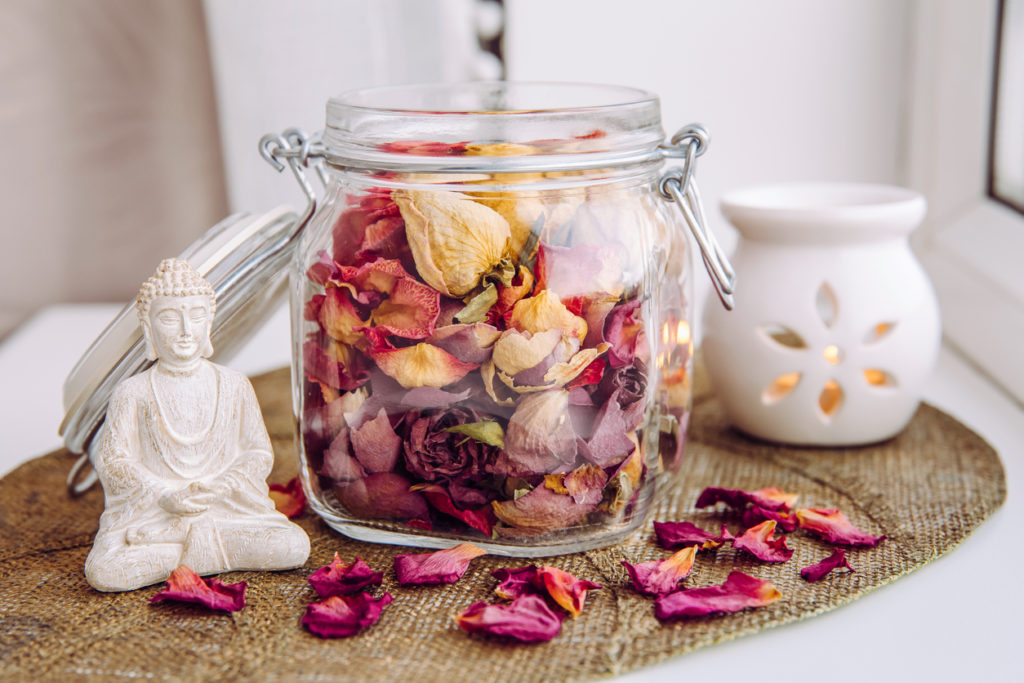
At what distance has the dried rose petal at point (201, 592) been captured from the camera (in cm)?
46

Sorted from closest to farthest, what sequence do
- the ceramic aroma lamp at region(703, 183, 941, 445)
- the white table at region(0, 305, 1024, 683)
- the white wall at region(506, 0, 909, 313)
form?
the white table at region(0, 305, 1024, 683) → the ceramic aroma lamp at region(703, 183, 941, 445) → the white wall at region(506, 0, 909, 313)

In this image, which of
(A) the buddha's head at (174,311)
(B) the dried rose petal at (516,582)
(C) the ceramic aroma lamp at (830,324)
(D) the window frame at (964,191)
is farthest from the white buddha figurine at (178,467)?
(D) the window frame at (964,191)

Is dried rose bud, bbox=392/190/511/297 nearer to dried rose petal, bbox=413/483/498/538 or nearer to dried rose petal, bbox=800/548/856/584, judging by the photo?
dried rose petal, bbox=413/483/498/538

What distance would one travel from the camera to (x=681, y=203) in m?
0.54

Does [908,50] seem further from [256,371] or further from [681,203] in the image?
[256,371]

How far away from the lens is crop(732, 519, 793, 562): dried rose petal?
1.64ft

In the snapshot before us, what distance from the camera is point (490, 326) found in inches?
18.6

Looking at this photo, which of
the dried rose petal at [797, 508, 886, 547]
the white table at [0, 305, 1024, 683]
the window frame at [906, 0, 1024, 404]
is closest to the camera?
the white table at [0, 305, 1024, 683]

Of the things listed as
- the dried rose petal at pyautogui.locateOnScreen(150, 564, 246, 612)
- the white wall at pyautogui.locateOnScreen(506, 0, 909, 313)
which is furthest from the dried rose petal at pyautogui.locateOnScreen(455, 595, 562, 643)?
the white wall at pyautogui.locateOnScreen(506, 0, 909, 313)

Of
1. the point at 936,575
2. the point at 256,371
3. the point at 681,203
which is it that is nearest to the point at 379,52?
the point at 256,371

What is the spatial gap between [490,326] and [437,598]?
0.44 feet

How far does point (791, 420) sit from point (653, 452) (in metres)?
0.16

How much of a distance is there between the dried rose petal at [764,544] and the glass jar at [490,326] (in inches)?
2.3

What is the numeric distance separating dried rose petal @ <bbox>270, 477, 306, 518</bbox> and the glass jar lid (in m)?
0.10
